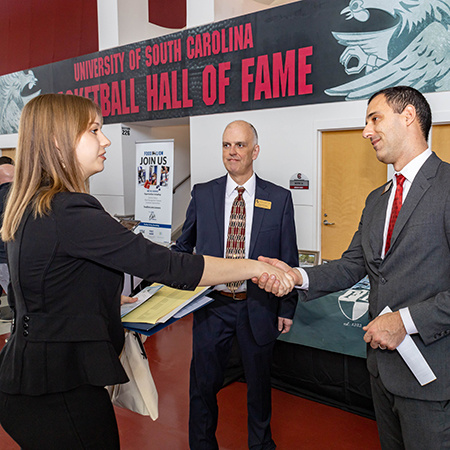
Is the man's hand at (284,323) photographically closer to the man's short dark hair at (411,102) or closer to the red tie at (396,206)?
the red tie at (396,206)

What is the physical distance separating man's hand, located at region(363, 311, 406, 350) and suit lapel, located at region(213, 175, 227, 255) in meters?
1.13

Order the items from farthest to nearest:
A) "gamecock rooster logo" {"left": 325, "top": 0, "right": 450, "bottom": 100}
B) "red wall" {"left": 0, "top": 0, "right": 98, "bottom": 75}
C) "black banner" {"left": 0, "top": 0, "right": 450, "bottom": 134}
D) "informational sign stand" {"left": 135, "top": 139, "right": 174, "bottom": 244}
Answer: "red wall" {"left": 0, "top": 0, "right": 98, "bottom": 75}, "informational sign stand" {"left": 135, "top": 139, "right": 174, "bottom": 244}, "black banner" {"left": 0, "top": 0, "right": 450, "bottom": 134}, "gamecock rooster logo" {"left": 325, "top": 0, "right": 450, "bottom": 100}

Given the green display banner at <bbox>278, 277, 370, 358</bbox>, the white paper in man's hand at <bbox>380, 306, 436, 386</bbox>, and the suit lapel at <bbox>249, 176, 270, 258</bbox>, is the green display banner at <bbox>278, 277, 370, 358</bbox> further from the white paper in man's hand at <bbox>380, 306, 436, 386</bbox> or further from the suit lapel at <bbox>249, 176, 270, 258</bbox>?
the white paper in man's hand at <bbox>380, 306, 436, 386</bbox>

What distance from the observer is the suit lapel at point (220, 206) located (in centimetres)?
240

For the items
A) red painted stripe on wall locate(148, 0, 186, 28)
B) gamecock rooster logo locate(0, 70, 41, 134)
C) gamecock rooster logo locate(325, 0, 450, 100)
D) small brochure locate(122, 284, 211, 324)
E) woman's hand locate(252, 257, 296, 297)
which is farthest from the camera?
gamecock rooster logo locate(0, 70, 41, 134)

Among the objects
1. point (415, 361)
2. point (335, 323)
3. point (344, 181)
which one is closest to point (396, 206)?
point (415, 361)

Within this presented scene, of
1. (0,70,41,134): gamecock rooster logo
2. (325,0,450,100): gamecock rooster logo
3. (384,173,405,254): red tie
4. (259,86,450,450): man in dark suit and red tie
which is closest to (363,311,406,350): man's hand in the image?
(259,86,450,450): man in dark suit and red tie

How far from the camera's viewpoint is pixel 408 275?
4.73 feet

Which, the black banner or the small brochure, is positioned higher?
the black banner

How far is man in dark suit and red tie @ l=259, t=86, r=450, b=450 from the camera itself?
4.58 feet

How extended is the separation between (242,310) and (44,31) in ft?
29.5

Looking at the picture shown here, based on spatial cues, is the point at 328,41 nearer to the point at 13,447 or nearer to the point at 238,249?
the point at 238,249

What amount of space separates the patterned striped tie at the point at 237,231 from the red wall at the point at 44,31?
707cm

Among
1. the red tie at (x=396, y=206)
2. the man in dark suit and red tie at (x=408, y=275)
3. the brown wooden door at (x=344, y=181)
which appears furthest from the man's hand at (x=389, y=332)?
the brown wooden door at (x=344, y=181)
